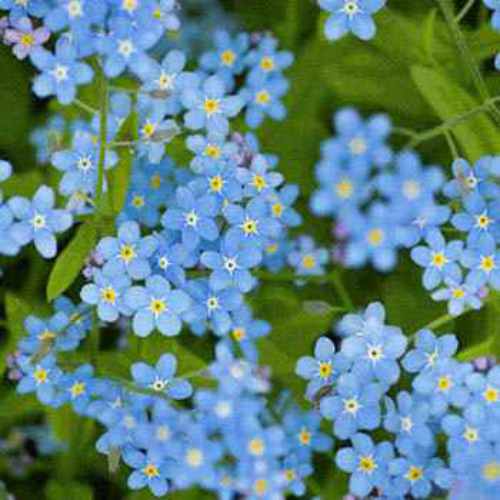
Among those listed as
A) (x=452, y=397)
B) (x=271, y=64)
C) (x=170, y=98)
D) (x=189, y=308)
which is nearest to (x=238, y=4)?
(x=271, y=64)

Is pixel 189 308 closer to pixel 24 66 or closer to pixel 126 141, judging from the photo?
pixel 126 141

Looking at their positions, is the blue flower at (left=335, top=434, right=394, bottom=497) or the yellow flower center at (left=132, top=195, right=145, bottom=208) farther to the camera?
the yellow flower center at (left=132, top=195, right=145, bottom=208)

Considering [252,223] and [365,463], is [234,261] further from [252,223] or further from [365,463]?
[365,463]

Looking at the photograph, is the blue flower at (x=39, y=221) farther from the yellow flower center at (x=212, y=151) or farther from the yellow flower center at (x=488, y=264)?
the yellow flower center at (x=488, y=264)

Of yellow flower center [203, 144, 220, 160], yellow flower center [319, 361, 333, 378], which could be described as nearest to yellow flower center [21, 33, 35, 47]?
yellow flower center [203, 144, 220, 160]

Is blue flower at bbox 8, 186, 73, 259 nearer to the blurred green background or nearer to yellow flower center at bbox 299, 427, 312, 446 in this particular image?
the blurred green background

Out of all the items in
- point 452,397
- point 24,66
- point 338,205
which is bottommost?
point 24,66
